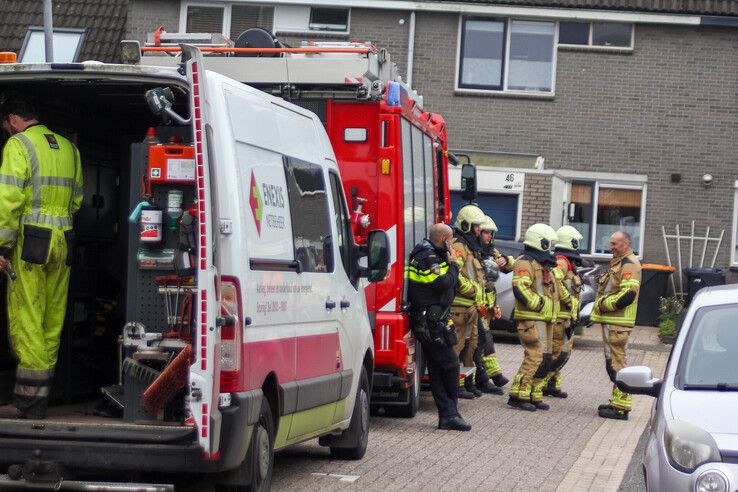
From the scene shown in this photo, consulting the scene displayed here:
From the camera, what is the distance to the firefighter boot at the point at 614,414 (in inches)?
541

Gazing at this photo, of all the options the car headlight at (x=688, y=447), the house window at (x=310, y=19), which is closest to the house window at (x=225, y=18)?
the house window at (x=310, y=19)

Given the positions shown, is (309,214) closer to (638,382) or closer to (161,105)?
(161,105)

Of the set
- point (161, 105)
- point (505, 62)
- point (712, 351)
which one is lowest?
point (712, 351)

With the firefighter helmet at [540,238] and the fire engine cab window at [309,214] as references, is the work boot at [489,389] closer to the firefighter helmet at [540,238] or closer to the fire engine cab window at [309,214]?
the firefighter helmet at [540,238]

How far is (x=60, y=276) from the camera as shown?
26.3 feet

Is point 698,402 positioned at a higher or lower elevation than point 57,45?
lower

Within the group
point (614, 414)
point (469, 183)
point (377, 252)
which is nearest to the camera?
point (377, 252)

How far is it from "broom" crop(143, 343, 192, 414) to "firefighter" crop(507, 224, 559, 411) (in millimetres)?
7035

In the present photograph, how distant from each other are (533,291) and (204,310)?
7542mm

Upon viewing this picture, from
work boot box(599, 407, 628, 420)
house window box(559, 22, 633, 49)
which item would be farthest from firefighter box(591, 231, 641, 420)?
house window box(559, 22, 633, 49)

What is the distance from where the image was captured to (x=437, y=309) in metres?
11.9

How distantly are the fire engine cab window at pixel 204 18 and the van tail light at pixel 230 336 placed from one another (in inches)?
811

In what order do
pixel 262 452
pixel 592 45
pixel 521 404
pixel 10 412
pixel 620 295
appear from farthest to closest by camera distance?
pixel 592 45 → pixel 521 404 → pixel 620 295 → pixel 10 412 → pixel 262 452

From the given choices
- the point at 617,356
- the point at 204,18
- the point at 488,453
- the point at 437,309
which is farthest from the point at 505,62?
the point at 488,453
